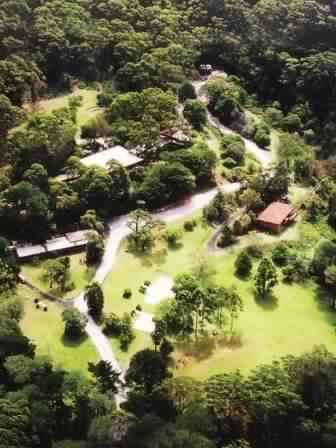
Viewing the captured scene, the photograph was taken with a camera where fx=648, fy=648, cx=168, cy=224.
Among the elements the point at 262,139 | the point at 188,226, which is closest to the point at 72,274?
the point at 188,226

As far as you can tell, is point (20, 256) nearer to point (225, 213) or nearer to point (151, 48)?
point (225, 213)

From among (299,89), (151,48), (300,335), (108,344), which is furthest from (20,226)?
(299,89)

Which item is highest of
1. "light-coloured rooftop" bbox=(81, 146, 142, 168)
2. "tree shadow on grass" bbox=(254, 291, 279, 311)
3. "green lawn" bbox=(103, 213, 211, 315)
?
"light-coloured rooftop" bbox=(81, 146, 142, 168)

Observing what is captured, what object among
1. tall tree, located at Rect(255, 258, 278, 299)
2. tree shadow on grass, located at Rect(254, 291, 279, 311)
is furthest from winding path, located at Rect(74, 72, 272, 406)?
tree shadow on grass, located at Rect(254, 291, 279, 311)

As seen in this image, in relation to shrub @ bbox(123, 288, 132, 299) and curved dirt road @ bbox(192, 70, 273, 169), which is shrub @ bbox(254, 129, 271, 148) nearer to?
curved dirt road @ bbox(192, 70, 273, 169)

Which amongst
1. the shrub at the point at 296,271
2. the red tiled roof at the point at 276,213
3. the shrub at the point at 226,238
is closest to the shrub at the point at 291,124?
the red tiled roof at the point at 276,213

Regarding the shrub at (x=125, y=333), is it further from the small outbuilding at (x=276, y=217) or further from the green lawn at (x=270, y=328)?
the small outbuilding at (x=276, y=217)

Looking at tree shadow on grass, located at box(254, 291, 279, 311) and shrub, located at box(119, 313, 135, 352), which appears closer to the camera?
shrub, located at box(119, 313, 135, 352)
